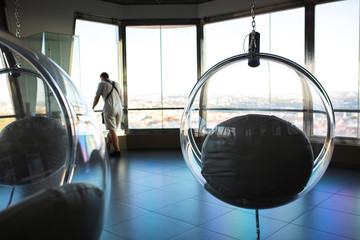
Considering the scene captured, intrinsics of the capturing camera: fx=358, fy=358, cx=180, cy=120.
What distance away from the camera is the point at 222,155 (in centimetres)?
223

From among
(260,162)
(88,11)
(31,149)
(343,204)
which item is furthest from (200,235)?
(88,11)

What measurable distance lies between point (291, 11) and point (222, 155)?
375 cm

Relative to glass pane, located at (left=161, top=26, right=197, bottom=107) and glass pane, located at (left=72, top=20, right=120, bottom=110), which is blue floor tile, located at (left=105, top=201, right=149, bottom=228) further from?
glass pane, located at (left=161, top=26, right=197, bottom=107)

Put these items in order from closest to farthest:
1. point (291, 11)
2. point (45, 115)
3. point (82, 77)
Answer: point (45, 115), point (291, 11), point (82, 77)

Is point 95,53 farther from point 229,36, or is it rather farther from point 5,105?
point 5,105

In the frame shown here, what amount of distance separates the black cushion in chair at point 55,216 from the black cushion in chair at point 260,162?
1.17 metres

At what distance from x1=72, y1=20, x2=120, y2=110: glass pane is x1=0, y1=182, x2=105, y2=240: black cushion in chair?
15.9 feet

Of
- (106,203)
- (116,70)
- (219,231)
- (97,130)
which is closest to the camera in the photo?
(106,203)

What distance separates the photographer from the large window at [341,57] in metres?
4.71

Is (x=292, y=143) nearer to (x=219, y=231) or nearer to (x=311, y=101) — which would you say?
(x=311, y=101)

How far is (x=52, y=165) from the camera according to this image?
2.00 meters

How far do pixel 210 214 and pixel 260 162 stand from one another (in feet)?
3.19

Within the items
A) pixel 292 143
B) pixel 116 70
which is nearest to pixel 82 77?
pixel 116 70

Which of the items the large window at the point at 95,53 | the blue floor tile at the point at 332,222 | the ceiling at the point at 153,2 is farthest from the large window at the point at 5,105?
the ceiling at the point at 153,2
